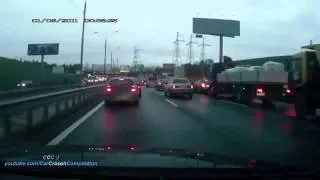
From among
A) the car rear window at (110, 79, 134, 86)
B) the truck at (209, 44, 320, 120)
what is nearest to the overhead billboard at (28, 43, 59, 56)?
the truck at (209, 44, 320, 120)

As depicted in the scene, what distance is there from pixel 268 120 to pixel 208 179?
16965 millimetres

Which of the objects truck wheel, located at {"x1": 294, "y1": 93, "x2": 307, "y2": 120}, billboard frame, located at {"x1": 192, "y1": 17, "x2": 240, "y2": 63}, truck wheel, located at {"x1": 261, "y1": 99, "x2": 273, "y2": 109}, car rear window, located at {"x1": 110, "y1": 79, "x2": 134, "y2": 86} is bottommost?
truck wheel, located at {"x1": 261, "y1": 99, "x2": 273, "y2": 109}

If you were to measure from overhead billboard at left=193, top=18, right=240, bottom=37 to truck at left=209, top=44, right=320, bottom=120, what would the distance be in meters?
45.8

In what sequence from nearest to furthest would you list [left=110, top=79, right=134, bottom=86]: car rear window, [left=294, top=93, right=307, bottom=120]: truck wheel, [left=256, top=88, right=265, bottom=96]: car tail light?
[left=294, top=93, right=307, bottom=120]: truck wheel
[left=256, top=88, right=265, bottom=96]: car tail light
[left=110, top=79, right=134, bottom=86]: car rear window

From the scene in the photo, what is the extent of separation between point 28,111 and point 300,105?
9.26 metres

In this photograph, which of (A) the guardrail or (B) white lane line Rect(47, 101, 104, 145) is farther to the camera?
(B) white lane line Rect(47, 101, 104, 145)

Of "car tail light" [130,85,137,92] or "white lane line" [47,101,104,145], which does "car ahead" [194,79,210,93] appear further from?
"white lane line" [47,101,104,145]

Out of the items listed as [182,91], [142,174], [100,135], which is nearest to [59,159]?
Result: [142,174]

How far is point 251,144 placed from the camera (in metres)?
14.2

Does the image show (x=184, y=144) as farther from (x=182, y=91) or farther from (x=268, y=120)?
(x=182, y=91)

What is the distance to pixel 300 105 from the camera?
813 inches

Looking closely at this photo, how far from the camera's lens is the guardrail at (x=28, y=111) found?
1405 centimetres

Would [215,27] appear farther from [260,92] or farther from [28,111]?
[28,111]

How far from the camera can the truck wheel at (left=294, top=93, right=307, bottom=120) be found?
2041 cm
